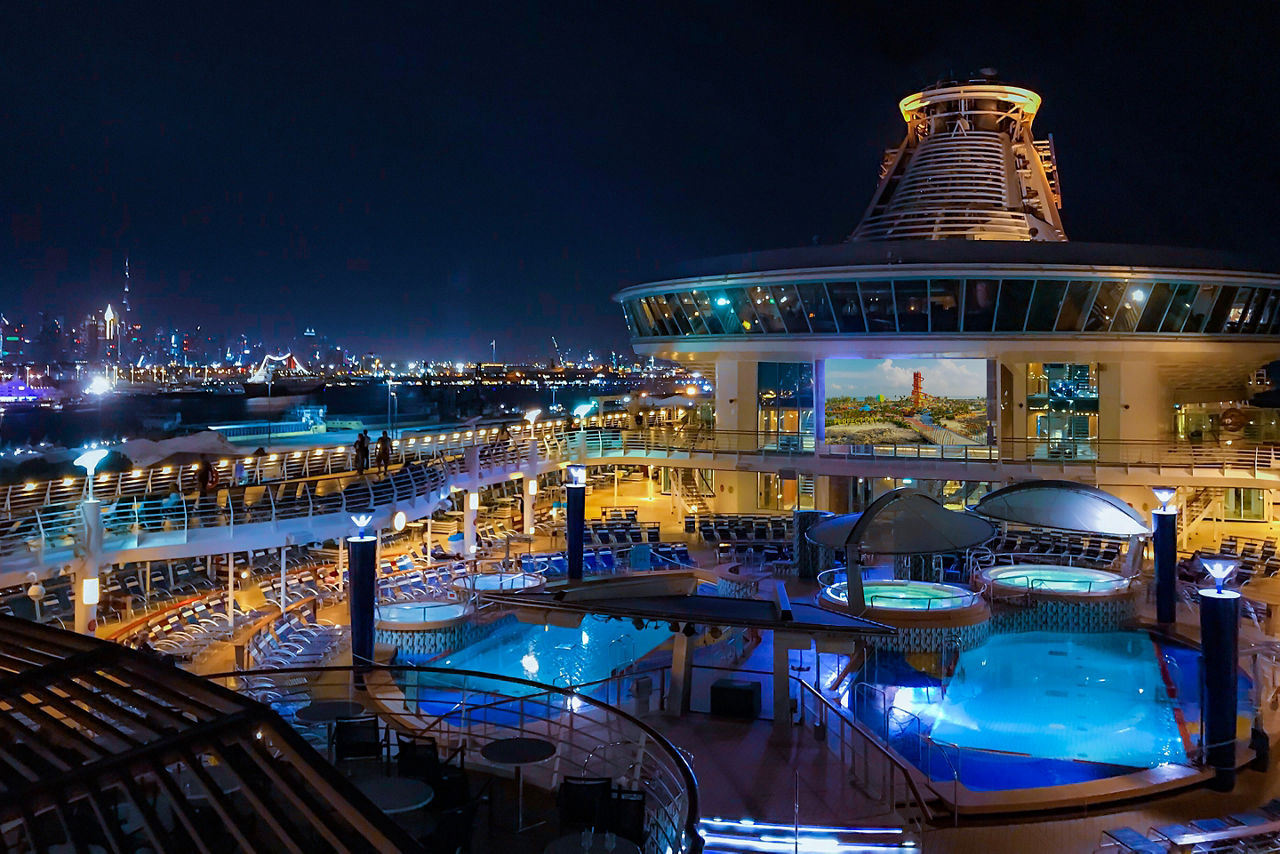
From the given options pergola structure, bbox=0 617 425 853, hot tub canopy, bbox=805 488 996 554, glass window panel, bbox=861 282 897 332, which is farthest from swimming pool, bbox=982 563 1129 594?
pergola structure, bbox=0 617 425 853

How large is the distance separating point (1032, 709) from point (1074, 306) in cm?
1538

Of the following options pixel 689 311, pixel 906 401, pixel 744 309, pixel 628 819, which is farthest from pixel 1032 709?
pixel 689 311

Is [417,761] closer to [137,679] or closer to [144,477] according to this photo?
[137,679]

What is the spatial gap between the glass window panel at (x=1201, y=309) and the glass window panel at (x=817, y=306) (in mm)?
9140

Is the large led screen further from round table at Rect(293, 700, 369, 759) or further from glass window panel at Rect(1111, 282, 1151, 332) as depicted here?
round table at Rect(293, 700, 369, 759)

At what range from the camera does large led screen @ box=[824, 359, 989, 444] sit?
2770 centimetres

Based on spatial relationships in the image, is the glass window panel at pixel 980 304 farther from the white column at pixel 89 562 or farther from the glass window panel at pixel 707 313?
the white column at pixel 89 562

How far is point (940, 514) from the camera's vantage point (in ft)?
53.3

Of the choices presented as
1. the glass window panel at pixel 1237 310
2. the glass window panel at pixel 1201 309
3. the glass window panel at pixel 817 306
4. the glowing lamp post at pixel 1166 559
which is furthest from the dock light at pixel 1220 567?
the glass window panel at pixel 1237 310

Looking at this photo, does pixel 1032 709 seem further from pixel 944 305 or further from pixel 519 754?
pixel 944 305

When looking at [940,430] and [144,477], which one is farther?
[940,430]

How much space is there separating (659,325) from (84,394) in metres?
167

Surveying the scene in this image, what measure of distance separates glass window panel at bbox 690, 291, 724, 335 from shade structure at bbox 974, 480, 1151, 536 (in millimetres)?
11305

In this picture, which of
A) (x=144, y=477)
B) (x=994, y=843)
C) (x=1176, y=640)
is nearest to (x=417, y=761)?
(x=994, y=843)
